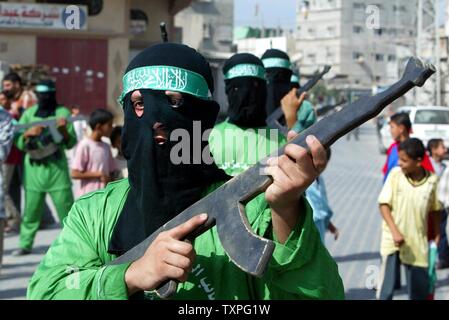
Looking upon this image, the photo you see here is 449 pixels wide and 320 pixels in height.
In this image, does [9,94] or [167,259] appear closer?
[167,259]

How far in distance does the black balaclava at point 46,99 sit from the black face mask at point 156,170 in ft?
20.9

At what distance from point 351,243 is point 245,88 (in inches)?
196

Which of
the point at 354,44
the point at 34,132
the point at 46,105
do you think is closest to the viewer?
the point at 34,132

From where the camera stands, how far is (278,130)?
17.5 feet

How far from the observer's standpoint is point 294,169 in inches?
74.9

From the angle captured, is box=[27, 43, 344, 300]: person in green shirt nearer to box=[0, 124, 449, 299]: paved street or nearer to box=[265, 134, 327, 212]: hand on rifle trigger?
box=[265, 134, 327, 212]: hand on rifle trigger

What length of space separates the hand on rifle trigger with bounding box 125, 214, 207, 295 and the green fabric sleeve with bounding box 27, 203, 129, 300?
0.06 meters

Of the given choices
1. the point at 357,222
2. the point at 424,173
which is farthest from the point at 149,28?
the point at 424,173

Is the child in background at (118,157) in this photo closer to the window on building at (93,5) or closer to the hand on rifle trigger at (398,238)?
the hand on rifle trigger at (398,238)

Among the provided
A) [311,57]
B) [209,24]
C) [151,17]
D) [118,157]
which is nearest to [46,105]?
[118,157]

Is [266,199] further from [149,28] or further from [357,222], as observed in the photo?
[149,28]

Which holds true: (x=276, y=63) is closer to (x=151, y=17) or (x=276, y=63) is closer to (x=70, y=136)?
(x=70, y=136)

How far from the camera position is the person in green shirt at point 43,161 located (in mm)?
8438
